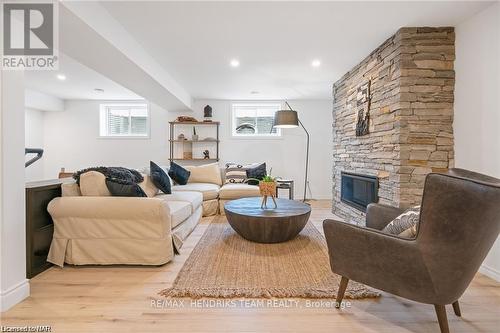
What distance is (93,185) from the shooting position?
2.45 m

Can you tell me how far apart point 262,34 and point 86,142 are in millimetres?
5307

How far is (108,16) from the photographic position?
7.82ft

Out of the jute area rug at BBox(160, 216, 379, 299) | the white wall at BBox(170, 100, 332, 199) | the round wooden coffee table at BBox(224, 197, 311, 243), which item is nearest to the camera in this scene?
the jute area rug at BBox(160, 216, 379, 299)

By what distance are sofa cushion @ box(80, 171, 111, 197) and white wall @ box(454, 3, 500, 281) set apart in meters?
3.56

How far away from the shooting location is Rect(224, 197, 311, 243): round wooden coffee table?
2.71m

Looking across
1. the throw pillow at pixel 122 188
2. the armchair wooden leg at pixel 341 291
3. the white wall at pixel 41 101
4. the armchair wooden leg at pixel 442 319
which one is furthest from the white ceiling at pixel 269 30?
the white wall at pixel 41 101

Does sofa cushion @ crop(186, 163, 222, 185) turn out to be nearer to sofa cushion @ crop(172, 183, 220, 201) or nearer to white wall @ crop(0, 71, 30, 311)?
sofa cushion @ crop(172, 183, 220, 201)

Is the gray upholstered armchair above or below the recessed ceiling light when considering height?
A: below

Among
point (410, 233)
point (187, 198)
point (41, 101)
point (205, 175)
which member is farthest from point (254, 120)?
point (410, 233)

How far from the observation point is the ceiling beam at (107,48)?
208cm

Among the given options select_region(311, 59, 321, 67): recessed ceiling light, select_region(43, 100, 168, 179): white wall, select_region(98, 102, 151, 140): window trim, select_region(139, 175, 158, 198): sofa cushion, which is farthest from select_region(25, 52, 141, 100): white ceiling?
select_region(311, 59, 321, 67): recessed ceiling light

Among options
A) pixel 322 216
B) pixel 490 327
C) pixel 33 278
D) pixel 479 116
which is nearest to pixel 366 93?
pixel 479 116

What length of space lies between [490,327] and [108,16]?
3.80 m

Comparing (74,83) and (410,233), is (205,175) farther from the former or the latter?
(410,233)
